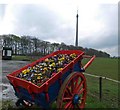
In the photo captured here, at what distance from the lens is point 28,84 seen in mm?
5906

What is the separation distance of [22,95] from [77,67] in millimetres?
1573

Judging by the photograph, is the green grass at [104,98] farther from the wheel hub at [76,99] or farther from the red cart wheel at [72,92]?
the wheel hub at [76,99]

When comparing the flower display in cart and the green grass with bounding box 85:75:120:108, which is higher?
the flower display in cart

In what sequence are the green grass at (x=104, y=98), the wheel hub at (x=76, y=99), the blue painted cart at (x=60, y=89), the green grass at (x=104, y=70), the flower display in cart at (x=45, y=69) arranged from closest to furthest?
1. the blue painted cart at (x=60, y=89)
2. the wheel hub at (x=76, y=99)
3. the flower display in cart at (x=45, y=69)
4. the green grass at (x=104, y=98)
5. the green grass at (x=104, y=70)

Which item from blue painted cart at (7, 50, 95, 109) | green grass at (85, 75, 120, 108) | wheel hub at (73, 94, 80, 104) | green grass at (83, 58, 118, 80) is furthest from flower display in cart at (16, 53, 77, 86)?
green grass at (83, 58, 118, 80)

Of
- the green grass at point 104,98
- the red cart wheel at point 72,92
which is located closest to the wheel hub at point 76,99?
the red cart wheel at point 72,92

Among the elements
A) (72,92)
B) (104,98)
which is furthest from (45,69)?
(104,98)

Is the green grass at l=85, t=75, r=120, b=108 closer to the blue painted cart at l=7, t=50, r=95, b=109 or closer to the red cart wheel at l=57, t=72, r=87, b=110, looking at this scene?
the red cart wheel at l=57, t=72, r=87, b=110

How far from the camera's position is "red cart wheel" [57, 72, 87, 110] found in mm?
5884

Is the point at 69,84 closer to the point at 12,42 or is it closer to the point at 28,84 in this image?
the point at 28,84

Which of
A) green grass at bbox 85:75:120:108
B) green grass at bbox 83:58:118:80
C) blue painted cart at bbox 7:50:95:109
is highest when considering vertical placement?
blue painted cart at bbox 7:50:95:109

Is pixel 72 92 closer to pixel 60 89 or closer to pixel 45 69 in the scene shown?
pixel 60 89

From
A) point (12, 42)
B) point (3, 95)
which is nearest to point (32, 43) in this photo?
point (12, 42)

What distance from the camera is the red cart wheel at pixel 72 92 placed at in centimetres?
588
